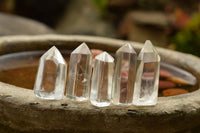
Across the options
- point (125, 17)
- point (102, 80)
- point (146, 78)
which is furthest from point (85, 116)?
point (125, 17)

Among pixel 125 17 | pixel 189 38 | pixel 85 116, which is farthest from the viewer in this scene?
pixel 125 17

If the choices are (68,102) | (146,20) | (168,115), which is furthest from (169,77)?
(146,20)

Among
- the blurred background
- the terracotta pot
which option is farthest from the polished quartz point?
the blurred background

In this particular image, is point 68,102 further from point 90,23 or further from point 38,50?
point 90,23

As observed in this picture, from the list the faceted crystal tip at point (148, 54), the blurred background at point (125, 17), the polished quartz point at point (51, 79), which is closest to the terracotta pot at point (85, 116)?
the polished quartz point at point (51, 79)

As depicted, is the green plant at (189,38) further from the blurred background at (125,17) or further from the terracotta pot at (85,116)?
the terracotta pot at (85,116)

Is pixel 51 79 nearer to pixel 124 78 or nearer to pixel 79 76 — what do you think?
pixel 79 76
